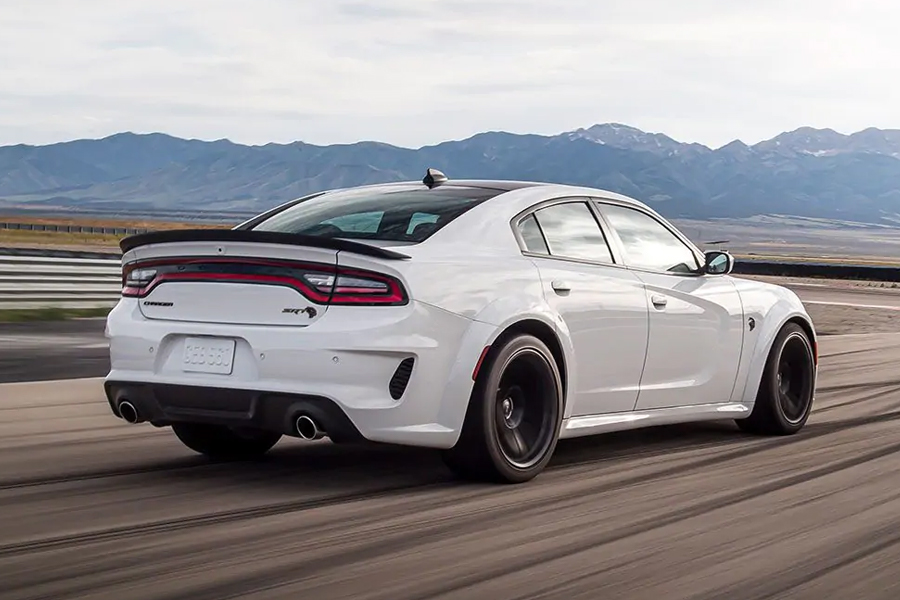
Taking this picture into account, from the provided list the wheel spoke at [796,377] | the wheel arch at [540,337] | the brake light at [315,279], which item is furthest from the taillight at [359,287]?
the wheel spoke at [796,377]

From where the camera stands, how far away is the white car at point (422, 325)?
5.97 metres

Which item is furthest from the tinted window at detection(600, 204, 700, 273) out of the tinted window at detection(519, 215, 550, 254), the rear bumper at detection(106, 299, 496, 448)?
the rear bumper at detection(106, 299, 496, 448)

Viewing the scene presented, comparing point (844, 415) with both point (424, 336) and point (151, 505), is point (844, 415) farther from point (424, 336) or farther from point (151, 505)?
point (151, 505)

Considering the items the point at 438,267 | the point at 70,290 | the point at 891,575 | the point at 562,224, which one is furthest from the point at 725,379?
the point at 70,290

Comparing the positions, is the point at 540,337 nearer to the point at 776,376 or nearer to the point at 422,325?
the point at 422,325

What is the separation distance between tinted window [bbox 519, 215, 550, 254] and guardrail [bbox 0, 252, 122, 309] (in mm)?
10648

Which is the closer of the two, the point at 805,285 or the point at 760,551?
the point at 760,551

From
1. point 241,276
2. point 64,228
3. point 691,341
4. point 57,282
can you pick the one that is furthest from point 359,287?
point 64,228

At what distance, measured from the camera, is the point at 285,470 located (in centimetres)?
691

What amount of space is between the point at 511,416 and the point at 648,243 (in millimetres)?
1655

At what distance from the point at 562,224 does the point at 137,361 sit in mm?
2222

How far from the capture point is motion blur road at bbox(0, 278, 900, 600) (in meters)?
4.66

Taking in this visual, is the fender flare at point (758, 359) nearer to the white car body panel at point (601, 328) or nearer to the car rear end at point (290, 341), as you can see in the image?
the white car body panel at point (601, 328)

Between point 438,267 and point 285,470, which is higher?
point 438,267
